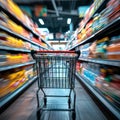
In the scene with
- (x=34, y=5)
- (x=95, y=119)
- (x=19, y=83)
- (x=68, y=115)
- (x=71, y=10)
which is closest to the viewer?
(x=95, y=119)

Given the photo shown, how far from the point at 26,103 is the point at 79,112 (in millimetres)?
919

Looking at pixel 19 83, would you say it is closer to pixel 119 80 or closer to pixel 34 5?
pixel 119 80

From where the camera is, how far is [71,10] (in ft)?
30.1

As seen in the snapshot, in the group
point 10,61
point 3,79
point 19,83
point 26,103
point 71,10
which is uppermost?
point 71,10

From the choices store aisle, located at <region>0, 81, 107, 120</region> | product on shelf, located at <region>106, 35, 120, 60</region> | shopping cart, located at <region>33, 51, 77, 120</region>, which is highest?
product on shelf, located at <region>106, 35, 120, 60</region>

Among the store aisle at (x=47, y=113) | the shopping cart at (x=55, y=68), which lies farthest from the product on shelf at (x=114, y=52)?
the store aisle at (x=47, y=113)

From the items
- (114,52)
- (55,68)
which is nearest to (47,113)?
(55,68)

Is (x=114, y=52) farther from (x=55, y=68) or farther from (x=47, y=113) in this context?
(x=47, y=113)

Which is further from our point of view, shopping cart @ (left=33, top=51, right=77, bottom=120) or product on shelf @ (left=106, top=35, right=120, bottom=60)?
shopping cart @ (left=33, top=51, right=77, bottom=120)

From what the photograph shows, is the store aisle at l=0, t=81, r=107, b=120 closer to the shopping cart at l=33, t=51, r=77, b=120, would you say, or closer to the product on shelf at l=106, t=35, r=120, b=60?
the shopping cart at l=33, t=51, r=77, b=120

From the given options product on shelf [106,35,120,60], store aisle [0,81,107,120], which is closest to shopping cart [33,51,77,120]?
store aisle [0,81,107,120]

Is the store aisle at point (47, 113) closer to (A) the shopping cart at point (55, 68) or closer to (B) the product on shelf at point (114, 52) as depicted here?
(A) the shopping cart at point (55, 68)

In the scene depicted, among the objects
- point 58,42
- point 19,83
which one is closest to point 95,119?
point 19,83

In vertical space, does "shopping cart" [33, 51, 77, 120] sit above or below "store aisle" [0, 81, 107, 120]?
above
